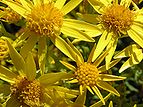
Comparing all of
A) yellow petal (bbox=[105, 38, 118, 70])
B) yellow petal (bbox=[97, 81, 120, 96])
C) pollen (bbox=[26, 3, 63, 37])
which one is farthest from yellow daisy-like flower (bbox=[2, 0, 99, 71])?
yellow petal (bbox=[97, 81, 120, 96])

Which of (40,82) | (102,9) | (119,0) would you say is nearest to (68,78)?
(40,82)

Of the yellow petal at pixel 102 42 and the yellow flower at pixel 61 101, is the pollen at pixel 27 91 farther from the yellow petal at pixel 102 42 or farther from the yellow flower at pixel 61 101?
the yellow petal at pixel 102 42

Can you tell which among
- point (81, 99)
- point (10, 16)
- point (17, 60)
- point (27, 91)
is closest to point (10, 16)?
point (10, 16)

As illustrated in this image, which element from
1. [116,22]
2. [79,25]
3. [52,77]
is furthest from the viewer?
[116,22]

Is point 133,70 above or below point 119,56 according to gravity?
below

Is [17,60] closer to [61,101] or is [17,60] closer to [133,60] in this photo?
[61,101]

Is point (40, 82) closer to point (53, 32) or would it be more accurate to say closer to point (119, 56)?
point (53, 32)

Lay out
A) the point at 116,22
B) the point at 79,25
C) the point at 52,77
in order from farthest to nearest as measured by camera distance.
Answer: the point at 116,22 < the point at 79,25 < the point at 52,77

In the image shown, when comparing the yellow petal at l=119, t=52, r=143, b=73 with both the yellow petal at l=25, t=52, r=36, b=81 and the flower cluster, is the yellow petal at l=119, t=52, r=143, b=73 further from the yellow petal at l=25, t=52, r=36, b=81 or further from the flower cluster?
the yellow petal at l=25, t=52, r=36, b=81
